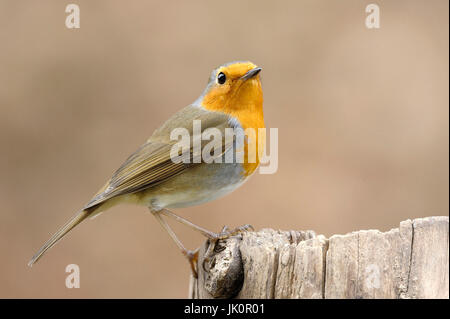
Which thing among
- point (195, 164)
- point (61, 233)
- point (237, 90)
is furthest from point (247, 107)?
point (61, 233)

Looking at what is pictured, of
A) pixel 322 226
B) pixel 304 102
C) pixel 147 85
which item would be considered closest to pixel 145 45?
pixel 147 85

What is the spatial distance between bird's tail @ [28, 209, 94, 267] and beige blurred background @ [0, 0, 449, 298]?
2.22 meters

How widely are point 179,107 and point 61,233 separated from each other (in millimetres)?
2856

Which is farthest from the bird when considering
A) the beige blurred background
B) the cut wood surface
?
the beige blurred background

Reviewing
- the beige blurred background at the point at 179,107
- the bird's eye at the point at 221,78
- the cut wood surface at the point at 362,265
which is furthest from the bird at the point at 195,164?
the beige blurred background at the point at 179,107

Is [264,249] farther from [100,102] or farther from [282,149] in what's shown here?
[100,102]

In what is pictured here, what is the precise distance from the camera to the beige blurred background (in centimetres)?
603

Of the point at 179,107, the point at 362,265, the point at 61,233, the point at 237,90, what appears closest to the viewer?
the point at 362,265

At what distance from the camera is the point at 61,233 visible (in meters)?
3.70

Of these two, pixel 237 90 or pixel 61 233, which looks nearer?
pixel 61 233

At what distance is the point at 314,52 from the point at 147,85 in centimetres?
190

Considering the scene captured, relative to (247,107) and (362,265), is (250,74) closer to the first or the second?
(247,107)

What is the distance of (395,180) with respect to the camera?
6078 mm

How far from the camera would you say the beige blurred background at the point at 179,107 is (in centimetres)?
603
